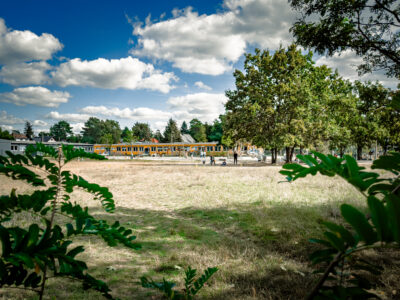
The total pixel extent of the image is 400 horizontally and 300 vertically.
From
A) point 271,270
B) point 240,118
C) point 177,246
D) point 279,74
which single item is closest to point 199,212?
point 177,246

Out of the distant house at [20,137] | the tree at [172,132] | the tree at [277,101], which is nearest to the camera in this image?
the tree at [277,101]

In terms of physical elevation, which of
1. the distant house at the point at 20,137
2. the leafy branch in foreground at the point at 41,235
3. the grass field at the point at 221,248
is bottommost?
the grass field at the point at 221,248

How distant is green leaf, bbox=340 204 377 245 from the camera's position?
0.66m

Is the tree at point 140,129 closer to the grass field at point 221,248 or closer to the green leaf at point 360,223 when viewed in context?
the grass field at point 221,248

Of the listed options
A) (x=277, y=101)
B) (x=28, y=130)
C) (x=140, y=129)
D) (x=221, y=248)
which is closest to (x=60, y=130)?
(x=28, y=130)

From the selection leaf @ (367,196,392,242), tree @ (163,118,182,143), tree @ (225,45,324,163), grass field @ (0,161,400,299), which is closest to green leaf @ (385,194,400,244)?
leaf @ (367,196,392,242)

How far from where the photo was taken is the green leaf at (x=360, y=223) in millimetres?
660

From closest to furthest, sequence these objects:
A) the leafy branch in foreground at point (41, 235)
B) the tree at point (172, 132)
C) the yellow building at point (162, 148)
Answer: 1. the leafy branch in foreground at point (41, 235)
2. the yellow building at point (162, 148)
3. the tree at point (172, 132)

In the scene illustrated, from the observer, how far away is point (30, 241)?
84 centimetres

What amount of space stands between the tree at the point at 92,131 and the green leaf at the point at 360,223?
335 feet

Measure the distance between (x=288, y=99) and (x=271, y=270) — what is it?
2109 cm

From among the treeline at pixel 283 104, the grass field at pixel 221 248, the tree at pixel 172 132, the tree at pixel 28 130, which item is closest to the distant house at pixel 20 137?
the tree at pixel 28 130

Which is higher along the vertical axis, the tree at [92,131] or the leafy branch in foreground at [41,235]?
the tree at [92,131]

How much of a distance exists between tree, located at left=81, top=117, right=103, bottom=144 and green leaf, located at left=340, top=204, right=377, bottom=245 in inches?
4025
